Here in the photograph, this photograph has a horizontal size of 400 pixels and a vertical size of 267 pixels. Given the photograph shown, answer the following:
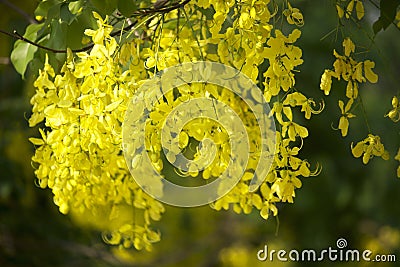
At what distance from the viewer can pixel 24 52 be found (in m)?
1.16

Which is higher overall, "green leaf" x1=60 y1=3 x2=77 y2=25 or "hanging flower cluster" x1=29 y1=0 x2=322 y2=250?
"green leaf" x1=60 y1=3 x2=77 y2=25

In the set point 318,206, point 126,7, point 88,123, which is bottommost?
point 88,123

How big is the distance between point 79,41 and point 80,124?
14cm

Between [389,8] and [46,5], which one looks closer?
[389,8]


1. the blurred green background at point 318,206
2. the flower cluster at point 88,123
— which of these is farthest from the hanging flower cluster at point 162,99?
the blurred green background at point 318,206

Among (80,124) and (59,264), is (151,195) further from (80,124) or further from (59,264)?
(59,264)

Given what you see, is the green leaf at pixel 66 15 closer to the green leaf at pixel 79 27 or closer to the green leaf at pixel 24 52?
the green leaf at pixel 79 27

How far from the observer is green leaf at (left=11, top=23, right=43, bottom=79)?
115 centimetres

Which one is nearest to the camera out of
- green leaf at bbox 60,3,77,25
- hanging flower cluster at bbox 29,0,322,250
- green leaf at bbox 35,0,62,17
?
hanging flower cluster at bbox 29,0,322,250

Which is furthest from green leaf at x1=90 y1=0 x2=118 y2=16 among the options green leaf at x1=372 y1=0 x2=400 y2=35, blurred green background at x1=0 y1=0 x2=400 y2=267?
blurred green background at x1=0 y1=0 x2=400 y2=267

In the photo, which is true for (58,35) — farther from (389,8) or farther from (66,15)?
(389,8)

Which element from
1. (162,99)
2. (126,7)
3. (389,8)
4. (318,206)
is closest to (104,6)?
(126,7)

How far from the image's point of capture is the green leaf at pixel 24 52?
3.77ft

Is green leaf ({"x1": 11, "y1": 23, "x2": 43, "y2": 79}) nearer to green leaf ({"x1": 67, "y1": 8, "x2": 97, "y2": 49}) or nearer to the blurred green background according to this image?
green leaf ({"x1": 67, "y1": 8, "x2": 97, "y2": 49})
